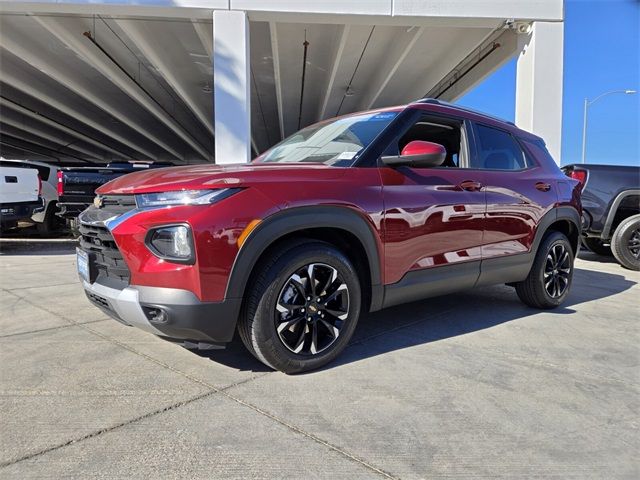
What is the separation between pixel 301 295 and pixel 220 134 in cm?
697

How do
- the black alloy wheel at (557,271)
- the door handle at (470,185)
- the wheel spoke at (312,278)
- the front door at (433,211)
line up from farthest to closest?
the black alloy wheel at (557,271), the door handle at (470,185), the front door at (433,211), the wheel spoke at (312,278)

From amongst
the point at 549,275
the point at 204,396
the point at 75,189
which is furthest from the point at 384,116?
the point at 75,189

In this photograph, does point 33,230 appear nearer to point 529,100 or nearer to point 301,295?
point 301,295

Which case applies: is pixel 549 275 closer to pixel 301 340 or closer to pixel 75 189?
pixel 301 340

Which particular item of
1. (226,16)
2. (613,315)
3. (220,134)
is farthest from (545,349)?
(226,16)

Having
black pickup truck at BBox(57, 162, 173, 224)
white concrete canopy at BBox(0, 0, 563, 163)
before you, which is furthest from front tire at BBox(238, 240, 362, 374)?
black pickup truck at BBox(57, 162, 173, 224)

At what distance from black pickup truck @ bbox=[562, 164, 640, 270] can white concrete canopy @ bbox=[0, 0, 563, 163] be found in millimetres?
2445

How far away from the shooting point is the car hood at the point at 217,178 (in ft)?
8.05

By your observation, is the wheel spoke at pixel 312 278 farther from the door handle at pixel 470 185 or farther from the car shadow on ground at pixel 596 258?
the car shadow on ground at pixel 596 258

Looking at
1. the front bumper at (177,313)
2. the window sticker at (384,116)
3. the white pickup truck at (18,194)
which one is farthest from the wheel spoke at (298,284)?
the white pickup truck at (18,194)

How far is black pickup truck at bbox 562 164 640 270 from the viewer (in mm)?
7105

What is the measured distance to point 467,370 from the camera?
9.66 feet

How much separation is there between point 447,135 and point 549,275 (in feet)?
6.13

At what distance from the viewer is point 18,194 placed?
8594mm
